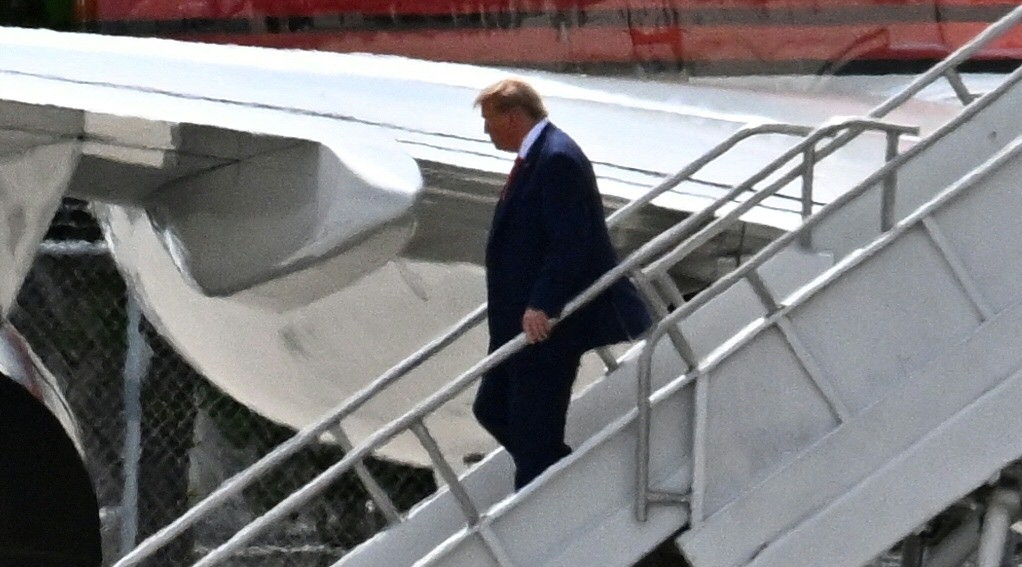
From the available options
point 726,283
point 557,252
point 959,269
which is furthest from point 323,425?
point 959,269

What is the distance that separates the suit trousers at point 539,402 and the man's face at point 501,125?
0.55 m

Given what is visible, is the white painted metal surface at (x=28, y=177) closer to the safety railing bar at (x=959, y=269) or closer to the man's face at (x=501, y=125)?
the man's face at (x=501, y=125)

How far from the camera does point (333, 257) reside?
5336mm

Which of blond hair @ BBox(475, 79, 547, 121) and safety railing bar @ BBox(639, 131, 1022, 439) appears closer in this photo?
safety railing bar @ BBox(639, 131, 1022, 439)

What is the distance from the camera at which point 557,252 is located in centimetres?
430

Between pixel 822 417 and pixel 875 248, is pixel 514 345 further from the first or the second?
pixel 875 248

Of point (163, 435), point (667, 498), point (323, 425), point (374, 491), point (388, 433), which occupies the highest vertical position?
point (388, 433)

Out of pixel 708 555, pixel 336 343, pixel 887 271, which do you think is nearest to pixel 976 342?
pixel 887 271

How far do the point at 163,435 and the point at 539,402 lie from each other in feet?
25.7

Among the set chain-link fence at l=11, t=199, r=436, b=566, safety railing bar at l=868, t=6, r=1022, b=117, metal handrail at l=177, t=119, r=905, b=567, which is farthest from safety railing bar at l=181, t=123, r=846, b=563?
chain-link fence at l=11, t=199, r=436, b=566

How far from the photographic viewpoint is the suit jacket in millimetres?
4301

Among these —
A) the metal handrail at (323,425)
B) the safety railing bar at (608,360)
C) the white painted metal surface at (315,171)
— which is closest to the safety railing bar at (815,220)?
the metal handrail at (323,425)

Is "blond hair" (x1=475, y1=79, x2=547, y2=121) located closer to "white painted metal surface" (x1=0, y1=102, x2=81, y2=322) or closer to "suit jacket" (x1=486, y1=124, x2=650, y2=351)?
"suit jacket" (x1=486, y1=124, x2=650, y2=351)

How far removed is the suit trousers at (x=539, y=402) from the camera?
4.45 metres
